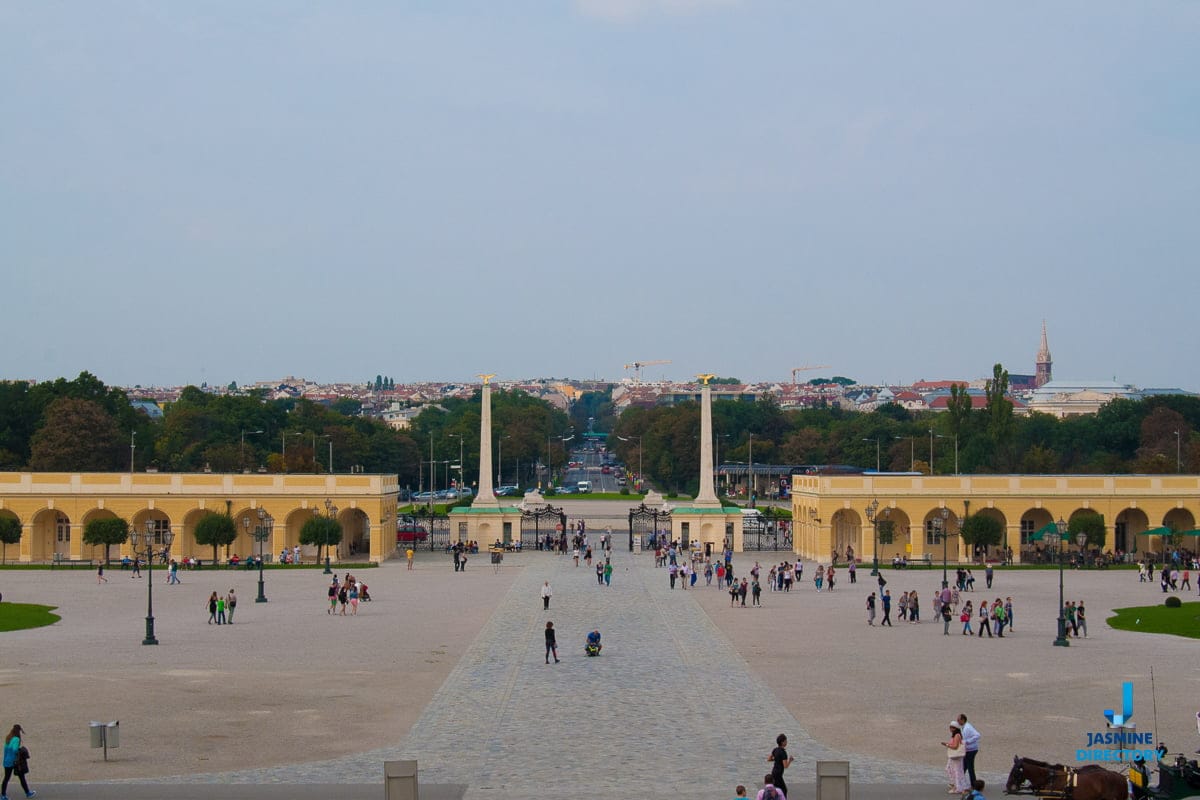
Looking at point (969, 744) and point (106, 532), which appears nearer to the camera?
point (969, 744)

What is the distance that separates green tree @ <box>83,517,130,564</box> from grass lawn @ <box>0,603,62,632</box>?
1802 centimetres

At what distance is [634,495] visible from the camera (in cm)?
12319

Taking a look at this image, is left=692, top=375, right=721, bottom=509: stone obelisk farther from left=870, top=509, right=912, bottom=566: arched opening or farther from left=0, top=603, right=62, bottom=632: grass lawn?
left=0, top=603, right=62, bottom=632: grass lawn

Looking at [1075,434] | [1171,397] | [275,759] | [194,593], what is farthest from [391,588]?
[1171,397]

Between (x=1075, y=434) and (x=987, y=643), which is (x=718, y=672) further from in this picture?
(x=1075, y=434)

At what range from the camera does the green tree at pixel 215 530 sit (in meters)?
61.7

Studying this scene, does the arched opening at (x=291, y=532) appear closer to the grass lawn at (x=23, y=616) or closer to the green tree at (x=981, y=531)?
the grass lawn at (x=23, y=616)

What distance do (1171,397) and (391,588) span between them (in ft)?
310

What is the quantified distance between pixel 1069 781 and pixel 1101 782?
0.38 metres

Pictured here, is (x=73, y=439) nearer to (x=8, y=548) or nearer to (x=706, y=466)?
(x=8, y=548)

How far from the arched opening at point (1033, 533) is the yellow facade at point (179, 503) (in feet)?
98.5

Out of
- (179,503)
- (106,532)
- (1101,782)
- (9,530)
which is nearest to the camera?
(1101,782)

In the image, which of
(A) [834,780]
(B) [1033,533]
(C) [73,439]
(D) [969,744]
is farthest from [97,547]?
(A) [834,780]

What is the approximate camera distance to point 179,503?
65562 millimetres
